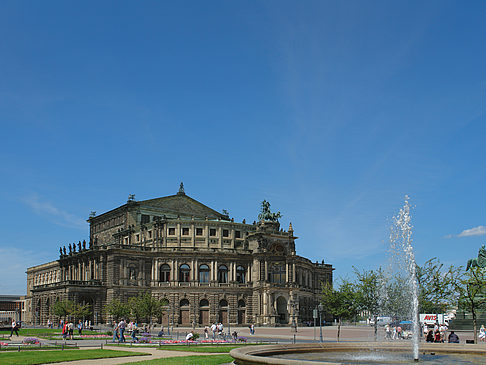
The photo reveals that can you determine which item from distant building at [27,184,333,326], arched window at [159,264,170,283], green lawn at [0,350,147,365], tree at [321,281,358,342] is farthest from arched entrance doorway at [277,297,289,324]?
green lawn at [0,350,147,365]

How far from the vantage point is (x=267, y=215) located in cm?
10875

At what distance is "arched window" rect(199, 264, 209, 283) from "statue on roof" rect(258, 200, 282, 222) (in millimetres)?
16065

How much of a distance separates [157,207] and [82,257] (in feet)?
58.3

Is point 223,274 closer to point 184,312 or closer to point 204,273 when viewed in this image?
point 204,273

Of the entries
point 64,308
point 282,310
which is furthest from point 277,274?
point 64,308

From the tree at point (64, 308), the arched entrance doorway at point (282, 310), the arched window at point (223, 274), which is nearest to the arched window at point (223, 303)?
the arched window at point (223, 274)

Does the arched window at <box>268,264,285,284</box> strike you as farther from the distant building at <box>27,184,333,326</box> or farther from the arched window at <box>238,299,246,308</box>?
the arched window at <box>238,299,246,308</box>

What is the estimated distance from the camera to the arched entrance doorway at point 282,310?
102 metres

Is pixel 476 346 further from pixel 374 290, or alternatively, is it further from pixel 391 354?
pixel 374 290

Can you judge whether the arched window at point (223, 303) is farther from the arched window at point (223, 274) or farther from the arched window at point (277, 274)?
the arched window at point (277, 274)

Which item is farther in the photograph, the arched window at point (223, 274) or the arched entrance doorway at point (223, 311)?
the arched window at point (223, 274)

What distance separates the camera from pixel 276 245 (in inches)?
4053

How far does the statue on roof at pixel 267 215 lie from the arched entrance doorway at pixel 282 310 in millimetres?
15743

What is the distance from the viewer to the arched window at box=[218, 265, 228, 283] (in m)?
101
